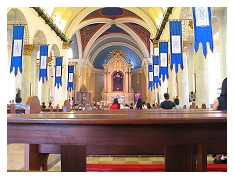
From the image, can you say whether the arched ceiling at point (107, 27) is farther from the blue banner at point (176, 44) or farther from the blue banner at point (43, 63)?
the blue banner at point (176, 44)

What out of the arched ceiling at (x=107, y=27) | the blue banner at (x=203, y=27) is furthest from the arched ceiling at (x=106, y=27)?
the blue banner at (x=203, y=27)

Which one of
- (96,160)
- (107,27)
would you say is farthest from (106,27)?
(96,160)

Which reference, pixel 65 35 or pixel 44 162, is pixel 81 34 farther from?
pixel 44 162

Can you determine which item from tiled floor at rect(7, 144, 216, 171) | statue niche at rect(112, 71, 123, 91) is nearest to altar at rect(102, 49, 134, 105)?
statue niche at rect(112, 71, 123, 91)

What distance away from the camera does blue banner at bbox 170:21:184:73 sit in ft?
28.3

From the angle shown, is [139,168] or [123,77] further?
[123,77]

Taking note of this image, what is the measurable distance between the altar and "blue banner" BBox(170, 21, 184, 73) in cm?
1817

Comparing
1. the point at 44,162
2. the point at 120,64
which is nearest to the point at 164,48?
the point at 44,162

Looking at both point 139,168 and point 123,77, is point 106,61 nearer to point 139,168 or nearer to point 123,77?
point 123,77

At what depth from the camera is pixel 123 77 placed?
1082 inches

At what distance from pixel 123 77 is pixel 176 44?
61.5 feet

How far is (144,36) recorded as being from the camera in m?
22.1

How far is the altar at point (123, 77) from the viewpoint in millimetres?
27006
